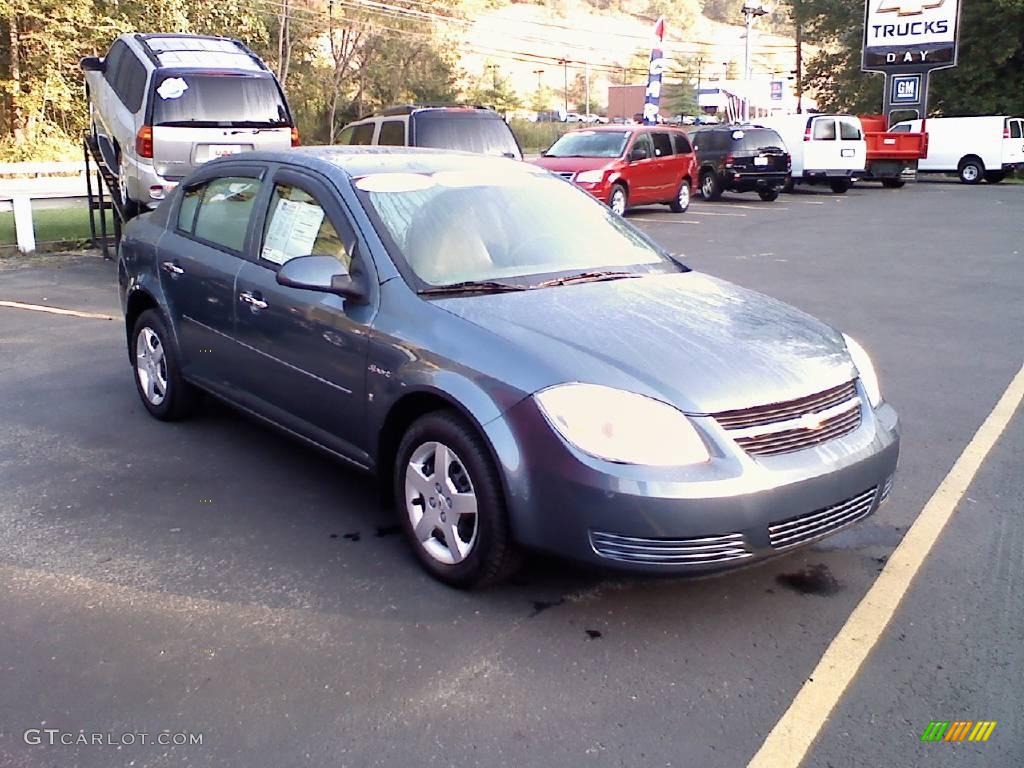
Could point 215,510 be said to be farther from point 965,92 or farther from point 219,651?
point 965,92

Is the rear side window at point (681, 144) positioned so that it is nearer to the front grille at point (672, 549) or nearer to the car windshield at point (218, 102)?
the car windshield at point (218, 102)

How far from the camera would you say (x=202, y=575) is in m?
3.82

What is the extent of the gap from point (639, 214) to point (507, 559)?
58.1 ft

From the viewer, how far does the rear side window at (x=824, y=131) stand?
2523 cm

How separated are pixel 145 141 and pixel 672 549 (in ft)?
31.8

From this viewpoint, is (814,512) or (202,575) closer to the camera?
(814,512)

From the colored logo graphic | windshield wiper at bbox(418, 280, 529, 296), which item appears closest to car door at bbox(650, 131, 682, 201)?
windshield wiper at bbox(418, 280, 529, 296)

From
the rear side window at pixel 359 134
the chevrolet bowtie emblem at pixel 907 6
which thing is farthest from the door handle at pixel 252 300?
the chevrolet bowtie emblem at pixel 907 6

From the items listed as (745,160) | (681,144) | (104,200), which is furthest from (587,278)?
(745,160)

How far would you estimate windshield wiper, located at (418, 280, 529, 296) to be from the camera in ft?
13.0

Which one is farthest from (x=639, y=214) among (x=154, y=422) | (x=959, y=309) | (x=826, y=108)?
(x=826, y=108)

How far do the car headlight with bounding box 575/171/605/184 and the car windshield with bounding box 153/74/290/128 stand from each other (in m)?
6.76

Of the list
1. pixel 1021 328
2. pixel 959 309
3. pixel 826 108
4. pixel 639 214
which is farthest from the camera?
pixel 826 108

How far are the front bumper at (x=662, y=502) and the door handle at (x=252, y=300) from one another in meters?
1.71
